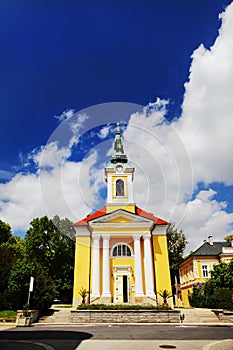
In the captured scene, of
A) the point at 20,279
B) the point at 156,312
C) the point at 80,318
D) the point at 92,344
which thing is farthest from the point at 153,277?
the point at 92,344

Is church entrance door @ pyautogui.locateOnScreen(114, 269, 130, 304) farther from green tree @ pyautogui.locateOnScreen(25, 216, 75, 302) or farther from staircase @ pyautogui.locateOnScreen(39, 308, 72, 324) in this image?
green tree @ pyautogui.locateOnScreen(25, 216, 75, 302)

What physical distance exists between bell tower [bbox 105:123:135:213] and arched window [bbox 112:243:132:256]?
518cm

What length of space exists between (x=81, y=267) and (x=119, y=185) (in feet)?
38.9

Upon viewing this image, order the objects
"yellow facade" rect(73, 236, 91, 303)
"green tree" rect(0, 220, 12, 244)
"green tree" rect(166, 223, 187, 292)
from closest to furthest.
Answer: "yellow facade" rect(73, 236, 91, 303) < "green tree" rect(0, 220, 12, 244) < "green tree" rect(166, 223, 187, 292)

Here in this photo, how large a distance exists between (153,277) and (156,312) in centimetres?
907

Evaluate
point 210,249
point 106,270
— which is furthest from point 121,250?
point 210,249

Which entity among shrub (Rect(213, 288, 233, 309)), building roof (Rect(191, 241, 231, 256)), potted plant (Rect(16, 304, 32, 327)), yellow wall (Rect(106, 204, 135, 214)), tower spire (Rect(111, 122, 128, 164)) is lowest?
potted plant (Rect(16, 304, 32, 327))

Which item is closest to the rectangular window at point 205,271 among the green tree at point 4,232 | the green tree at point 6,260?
the green tree at point 6,260

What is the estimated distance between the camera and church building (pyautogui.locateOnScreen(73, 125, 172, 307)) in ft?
91.5

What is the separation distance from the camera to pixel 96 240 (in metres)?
29.4

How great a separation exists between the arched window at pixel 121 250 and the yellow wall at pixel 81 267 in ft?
9.54

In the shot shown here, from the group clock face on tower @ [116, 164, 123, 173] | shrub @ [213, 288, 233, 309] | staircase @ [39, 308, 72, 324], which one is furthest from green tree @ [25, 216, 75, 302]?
shrub @ [213, 288, 233, 309]

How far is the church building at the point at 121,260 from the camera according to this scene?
2789 cm

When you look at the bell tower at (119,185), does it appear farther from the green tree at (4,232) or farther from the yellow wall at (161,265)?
the green tree at (4,232)
